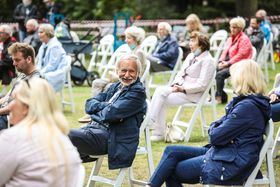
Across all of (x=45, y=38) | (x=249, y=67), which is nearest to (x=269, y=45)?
(x=45, y=38)

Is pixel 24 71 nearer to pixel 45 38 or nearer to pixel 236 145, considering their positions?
pixel 236 145

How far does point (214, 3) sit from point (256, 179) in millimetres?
24628

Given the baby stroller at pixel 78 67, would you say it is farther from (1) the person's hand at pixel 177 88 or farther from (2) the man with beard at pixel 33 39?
(1) the person's hand at pixel 177 88

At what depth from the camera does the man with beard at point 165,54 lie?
12.2m

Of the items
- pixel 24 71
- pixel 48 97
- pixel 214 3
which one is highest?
pixel 48 97

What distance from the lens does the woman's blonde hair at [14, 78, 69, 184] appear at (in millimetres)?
3875

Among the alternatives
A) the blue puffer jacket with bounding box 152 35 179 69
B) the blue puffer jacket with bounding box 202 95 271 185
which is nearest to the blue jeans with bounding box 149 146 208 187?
the blue puffer jacket with bounding box 202 95 271 185

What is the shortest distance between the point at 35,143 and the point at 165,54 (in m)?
8.44

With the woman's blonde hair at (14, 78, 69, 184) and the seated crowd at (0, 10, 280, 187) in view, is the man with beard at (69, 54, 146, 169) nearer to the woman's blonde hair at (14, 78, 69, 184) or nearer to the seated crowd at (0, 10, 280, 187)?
the seated crowd at (0, 10, 280, 187)

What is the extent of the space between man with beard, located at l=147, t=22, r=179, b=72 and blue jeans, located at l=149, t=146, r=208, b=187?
21.4 feet

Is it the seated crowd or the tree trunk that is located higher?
the seated crowd

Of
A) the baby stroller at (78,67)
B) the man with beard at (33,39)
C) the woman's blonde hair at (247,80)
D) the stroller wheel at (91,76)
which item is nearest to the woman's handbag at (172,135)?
the woman's blonde hair at (247,80)

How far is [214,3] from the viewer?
29.9 m

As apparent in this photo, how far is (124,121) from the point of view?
6074mm
